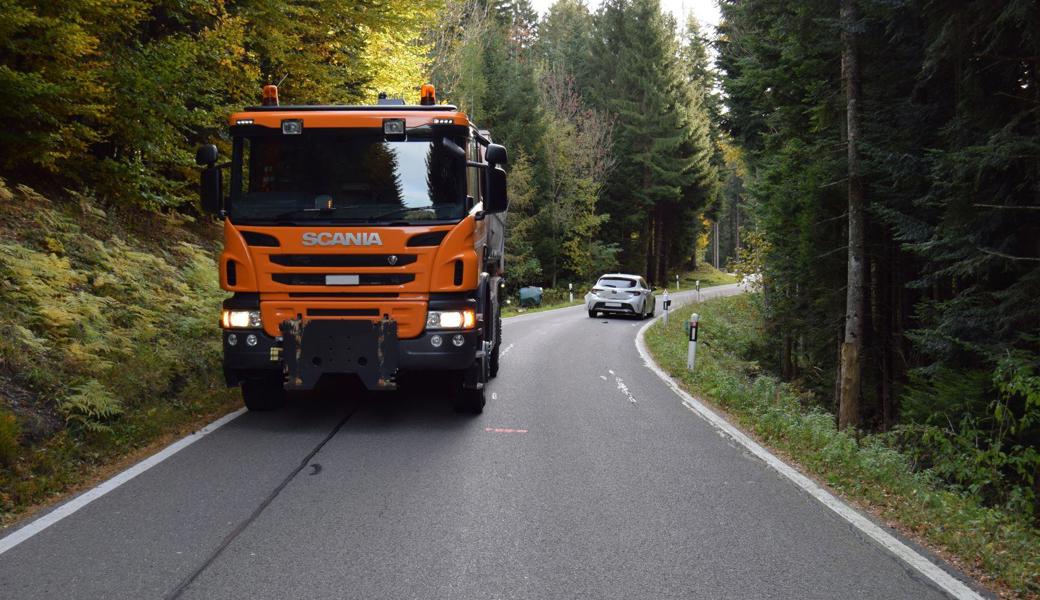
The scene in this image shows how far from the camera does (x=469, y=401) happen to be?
8.67 metres

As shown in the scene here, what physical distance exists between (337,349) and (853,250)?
10.0 metres

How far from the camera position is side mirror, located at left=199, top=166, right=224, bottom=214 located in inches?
301

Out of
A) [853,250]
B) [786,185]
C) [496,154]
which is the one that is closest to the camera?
[496,154]

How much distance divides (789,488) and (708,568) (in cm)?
223

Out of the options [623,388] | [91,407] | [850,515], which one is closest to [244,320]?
[91,407]

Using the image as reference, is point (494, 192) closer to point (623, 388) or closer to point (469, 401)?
point (469, 401)

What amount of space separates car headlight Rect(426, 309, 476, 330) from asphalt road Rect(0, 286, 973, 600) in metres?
1.13

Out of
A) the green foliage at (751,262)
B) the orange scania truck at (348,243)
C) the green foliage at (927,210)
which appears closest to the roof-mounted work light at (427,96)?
the orange scania truck at (348,243)

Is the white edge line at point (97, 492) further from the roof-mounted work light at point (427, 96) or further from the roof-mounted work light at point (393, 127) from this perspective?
the roof-mounted work light at point (427, 96)

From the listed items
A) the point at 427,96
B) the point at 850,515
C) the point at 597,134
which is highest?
the point at 597,134

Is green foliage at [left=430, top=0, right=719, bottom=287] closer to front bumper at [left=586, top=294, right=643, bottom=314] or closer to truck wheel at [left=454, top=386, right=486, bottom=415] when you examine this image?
front bumper at [left=586, top=294, right=643, bottom=314]

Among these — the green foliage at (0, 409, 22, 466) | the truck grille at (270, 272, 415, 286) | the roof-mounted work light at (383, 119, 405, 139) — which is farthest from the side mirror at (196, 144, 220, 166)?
the green foliage at (0, 409, 22, 466)

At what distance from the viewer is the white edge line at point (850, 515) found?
14.1 ft

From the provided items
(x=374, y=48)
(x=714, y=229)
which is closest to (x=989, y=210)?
(x=374, y=48)
